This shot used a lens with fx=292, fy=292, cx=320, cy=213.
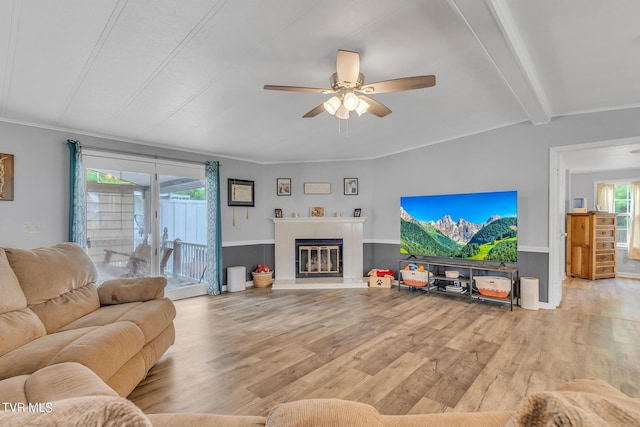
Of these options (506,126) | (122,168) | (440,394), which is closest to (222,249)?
(122,168)

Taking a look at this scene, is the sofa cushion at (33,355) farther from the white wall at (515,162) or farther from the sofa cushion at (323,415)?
the white wall at (515,162)

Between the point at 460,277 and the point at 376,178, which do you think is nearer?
the point at 460,277

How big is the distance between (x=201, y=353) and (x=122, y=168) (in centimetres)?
296

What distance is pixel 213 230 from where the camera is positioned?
16.4 ft

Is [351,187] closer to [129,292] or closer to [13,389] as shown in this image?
[129,292]

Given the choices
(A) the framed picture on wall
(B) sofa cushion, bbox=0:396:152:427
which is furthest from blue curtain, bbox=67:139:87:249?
(B) sofa cushion, bbox=0:396:152:427

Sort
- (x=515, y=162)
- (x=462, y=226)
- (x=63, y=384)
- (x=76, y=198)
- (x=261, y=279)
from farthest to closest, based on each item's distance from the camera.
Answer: (x=261, y=279) < (x=462, y=226) < (x=515, y=162) < (x=76, y=198) < (x=63, y=384)

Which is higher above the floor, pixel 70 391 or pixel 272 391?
pixel 70 391

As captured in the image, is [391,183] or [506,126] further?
[391,183]

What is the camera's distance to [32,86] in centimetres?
258

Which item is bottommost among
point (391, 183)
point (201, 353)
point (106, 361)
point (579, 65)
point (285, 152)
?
point (201, 353)

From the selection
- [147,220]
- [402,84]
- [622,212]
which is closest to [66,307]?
[147,220]

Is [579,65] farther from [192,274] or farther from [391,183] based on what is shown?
[192,274]

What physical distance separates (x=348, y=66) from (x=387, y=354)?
8.19 ft
